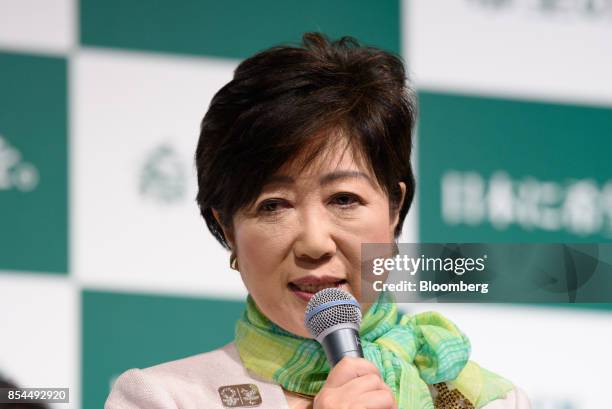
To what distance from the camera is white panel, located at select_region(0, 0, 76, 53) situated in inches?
108

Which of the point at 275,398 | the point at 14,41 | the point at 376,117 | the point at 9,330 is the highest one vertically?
the point at 14,41

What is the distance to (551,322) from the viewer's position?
9.41 ft

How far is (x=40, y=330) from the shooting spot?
2596mm

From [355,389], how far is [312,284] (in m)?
0.32

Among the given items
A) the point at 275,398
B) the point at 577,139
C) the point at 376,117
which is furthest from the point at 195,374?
the point at 577,139

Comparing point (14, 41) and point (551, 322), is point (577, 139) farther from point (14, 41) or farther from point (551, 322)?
point (14, 41)

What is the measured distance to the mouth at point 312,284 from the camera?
188cm

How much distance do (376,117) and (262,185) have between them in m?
0.21

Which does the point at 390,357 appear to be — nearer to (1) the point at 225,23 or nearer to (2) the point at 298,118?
(2) the point at 298,118

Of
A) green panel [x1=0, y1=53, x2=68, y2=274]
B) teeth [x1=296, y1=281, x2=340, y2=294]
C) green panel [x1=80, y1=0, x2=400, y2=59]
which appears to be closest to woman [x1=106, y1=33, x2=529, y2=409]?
teeth [x1=296, y1=281, x2=340, y2=294]

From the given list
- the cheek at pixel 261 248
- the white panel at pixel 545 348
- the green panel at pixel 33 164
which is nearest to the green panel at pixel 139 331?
the green panel at pixel 33 164

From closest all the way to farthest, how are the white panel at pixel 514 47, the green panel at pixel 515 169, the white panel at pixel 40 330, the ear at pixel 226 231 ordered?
the ear at pixel 226 231 → the white panel at pixel 40 330 → the green panel at pixel 515 169 → the white panel at pixel 514 47

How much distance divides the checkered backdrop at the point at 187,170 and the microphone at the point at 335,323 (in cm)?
90

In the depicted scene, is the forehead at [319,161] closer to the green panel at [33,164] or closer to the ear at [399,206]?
the ear at [399,206]
